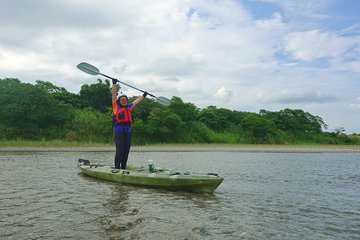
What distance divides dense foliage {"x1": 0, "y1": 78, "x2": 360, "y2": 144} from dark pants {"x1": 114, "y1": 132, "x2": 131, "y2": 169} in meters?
25.9

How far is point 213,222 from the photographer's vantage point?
268 inches

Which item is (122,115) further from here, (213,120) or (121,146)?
(213,120)

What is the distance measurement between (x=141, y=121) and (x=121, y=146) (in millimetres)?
30492

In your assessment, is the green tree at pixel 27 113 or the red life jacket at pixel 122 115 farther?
the green tree at pixel 27 113

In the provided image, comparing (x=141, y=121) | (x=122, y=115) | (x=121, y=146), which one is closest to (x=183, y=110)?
(x=141, y=121)

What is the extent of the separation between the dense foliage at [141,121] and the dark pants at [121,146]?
84.8ft

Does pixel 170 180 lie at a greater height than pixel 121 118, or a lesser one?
lesser

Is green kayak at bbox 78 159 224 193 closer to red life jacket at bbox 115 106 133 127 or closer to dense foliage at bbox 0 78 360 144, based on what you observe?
red life jacket at bbox 115 106 133 127

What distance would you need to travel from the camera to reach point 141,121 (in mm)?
42188

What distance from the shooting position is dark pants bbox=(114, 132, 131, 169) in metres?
Answer: 11.7

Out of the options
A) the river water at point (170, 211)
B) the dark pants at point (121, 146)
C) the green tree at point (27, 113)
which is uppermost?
the green tree at point (27, 113)

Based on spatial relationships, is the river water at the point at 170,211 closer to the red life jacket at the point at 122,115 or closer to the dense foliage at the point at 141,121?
the red life jacket at the point at 122,115

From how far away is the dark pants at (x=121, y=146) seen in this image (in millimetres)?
11719

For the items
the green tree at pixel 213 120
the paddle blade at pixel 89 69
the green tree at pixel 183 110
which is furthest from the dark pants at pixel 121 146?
the green tree at pixel 213 120
